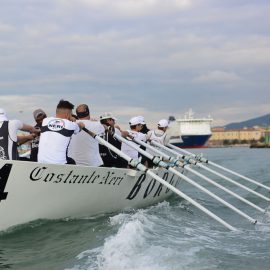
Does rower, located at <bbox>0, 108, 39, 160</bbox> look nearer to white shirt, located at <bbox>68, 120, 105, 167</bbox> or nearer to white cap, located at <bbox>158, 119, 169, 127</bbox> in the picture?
white shirt, located at <bbox>68, 120, 105, 167</bbox>

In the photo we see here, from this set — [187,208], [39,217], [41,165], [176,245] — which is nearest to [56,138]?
[41,165]

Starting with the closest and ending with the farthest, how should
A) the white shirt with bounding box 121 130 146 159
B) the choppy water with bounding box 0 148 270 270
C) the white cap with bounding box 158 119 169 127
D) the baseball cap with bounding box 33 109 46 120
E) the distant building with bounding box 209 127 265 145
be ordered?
the choppy water with bounding box 0 148 270 270 → the baseball cap with bounding box 33 109 46 120 → the white shirt with bounding box 121 130 146 159 → the white cap with bounding box 158 119 169 127 → the distant building with bounding box 209 127 265 145

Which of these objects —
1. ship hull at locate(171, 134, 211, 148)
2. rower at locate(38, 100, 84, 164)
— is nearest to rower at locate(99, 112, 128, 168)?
rower at locate(38, 100, 84, 164)

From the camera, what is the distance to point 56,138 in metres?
6.86

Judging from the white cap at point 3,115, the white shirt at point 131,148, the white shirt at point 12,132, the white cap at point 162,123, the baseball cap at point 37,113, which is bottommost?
the white shirt at point 131,148

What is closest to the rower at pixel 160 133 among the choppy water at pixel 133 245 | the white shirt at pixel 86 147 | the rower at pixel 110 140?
the rower at pixel 110 140

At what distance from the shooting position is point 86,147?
26.6 feet

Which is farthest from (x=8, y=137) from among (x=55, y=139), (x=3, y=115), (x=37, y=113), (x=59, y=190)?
(x=37, y=113)

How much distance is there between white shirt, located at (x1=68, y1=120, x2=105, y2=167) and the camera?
8047 mm

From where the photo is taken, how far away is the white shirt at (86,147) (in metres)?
8.05

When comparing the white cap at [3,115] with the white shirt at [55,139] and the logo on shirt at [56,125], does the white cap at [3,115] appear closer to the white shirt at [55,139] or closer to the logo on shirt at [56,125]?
the white shirt at [55,139]

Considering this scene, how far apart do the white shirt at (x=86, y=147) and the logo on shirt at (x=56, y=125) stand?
1.19 meters

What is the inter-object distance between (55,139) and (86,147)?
1305 millimetres

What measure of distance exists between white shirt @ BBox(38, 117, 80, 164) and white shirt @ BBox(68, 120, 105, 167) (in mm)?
1064
